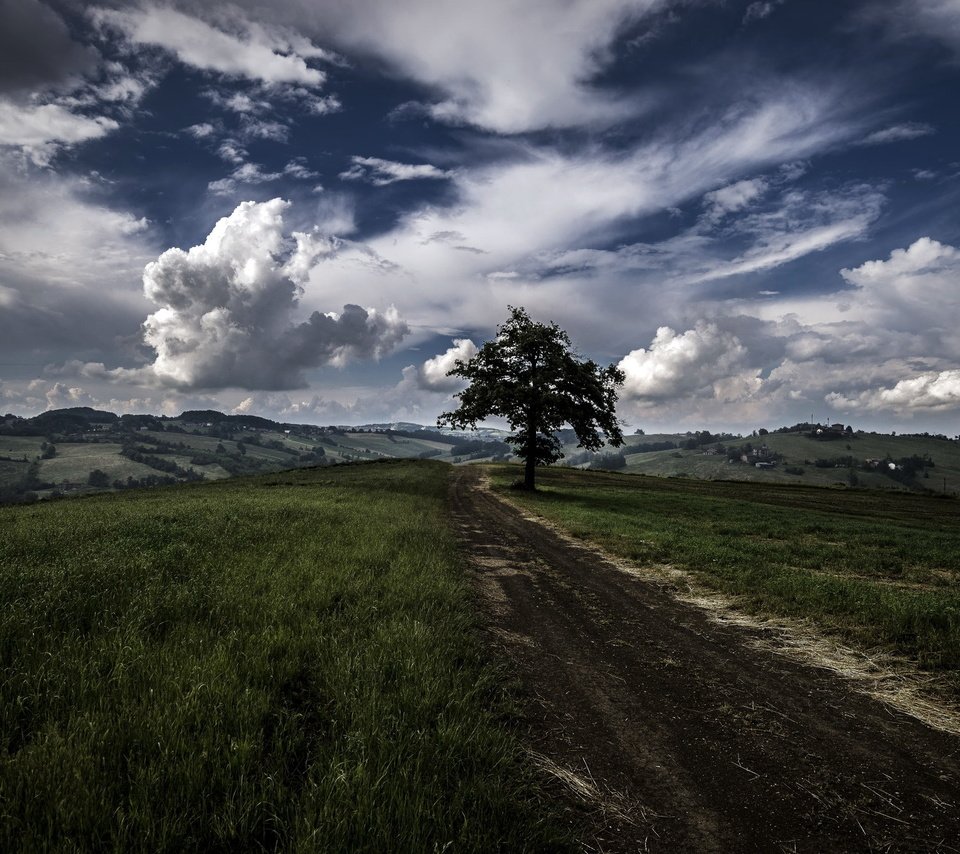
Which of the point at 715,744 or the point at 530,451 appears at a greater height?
the point at 530,451

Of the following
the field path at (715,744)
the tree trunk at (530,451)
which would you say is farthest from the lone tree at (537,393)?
the field path at (715,744)

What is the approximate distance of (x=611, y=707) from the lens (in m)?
5.88

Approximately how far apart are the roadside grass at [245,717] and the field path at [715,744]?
2.48 feet

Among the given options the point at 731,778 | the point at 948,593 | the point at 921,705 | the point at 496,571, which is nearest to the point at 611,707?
the point at 731,778

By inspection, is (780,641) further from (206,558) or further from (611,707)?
(206,558)

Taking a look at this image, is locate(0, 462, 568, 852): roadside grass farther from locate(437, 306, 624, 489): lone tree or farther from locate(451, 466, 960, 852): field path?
locate(437, 306, 624, 489): lone tree

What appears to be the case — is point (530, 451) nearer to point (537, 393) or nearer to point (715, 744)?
point (537, 393)

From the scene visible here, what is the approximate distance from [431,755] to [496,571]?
887 centimetres

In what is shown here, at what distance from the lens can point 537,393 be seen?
3697 cm

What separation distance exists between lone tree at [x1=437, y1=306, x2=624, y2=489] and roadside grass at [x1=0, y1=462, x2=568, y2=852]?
2916 cm

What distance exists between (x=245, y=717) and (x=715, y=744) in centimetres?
505

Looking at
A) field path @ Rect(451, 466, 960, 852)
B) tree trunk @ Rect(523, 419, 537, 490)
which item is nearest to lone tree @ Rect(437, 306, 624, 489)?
tree trunk @ Rect(523, 419, 537, 490)

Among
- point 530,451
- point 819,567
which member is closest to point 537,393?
point 530,451

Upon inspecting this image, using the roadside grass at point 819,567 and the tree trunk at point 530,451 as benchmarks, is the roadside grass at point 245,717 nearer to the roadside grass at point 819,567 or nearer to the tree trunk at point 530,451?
the roadside grass at point 819,567
